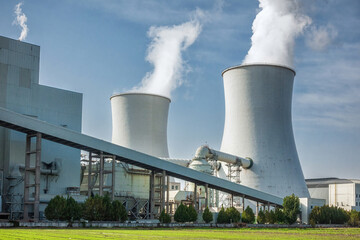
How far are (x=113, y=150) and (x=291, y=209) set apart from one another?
14.3 meters

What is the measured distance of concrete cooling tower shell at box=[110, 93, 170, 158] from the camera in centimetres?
4369

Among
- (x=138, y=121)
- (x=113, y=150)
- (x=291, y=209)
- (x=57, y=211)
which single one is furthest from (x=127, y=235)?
(x=138, y=121)

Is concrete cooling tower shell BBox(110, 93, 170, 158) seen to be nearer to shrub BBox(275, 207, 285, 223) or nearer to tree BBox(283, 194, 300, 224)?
shrub BBox(275, 207, 285, 223)

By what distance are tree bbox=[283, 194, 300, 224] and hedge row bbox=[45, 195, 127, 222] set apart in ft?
44.7

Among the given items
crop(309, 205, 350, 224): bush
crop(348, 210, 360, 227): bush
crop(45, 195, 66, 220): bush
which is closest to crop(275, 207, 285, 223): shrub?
crop(309, 205, 350, 224): bush

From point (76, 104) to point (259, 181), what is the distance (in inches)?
684

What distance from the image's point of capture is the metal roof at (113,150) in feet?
95.6

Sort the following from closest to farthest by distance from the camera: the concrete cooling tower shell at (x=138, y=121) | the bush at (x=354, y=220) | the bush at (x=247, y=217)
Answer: the bush at (x=247, y=217)
the bush at (x=354, y=220)
the concrete cooling tower shell at (x=138, y=121)

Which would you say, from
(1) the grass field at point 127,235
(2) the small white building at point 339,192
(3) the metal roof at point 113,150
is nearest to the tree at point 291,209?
(3) the metal roof at point 113,150

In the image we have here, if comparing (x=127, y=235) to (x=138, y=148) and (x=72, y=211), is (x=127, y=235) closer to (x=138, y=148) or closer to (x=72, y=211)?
(x=72, y=211)

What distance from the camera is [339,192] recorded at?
61.5 m

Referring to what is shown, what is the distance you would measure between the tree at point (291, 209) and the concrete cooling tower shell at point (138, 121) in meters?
13.2

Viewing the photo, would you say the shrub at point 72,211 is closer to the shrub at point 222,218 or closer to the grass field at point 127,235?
the grass field at point 127,235

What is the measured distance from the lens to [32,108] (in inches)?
1403
